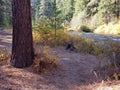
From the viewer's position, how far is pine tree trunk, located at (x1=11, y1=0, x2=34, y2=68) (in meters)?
6.96

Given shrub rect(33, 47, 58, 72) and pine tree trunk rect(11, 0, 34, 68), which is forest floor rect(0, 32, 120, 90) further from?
pine tree trunk rect(11, 0, 34, 68)

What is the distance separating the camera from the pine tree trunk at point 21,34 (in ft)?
22.9

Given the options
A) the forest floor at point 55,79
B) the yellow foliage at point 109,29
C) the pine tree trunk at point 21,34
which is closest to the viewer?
the forest floor at point 55,79

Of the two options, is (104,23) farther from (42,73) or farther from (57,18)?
(42,73)

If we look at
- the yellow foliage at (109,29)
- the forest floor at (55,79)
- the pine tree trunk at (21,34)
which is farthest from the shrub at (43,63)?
the yellow foliage at (109,29)

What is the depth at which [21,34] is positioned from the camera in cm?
700

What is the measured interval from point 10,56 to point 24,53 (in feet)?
2.25

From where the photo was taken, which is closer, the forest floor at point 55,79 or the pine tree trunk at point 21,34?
the forest floor at point 55,79

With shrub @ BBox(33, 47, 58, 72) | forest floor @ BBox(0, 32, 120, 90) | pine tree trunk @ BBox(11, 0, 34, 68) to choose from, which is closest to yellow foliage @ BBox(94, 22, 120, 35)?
forest floor @ BBox(0, 32, 120, 90)

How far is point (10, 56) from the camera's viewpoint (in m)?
7.60

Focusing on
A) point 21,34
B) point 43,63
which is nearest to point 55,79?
point 43,63

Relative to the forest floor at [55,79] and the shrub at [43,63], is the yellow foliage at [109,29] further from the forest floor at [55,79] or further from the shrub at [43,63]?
the shrub at [43,63]

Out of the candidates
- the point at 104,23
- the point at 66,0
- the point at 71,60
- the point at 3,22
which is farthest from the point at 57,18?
the point at 66,0

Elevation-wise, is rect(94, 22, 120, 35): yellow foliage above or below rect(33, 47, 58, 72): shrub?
below
